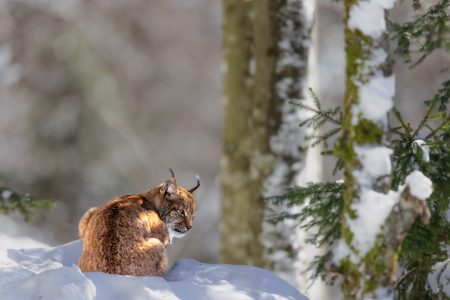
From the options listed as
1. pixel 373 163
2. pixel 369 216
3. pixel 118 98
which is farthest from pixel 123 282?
pixel 118 98

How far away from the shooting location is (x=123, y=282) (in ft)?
7.70

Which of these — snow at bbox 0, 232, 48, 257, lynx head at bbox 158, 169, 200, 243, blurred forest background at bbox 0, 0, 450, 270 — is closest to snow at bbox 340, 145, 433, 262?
lynx head at bbox 158, 169, 200, 243

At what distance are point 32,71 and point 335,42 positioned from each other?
11267mm

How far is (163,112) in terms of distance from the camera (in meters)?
16.4

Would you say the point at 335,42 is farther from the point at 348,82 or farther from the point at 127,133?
the point at 348,82

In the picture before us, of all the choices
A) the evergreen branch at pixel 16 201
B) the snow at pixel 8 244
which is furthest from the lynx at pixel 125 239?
the evergreen branch at pixel 16 201

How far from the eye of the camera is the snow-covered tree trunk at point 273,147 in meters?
4.62

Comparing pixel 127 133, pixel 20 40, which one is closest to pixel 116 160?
pixel 127 133

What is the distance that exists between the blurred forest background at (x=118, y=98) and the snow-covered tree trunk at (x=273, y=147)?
9330mm

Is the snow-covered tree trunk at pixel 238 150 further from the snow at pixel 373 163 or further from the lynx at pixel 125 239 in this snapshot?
the snow at pixel 373 163

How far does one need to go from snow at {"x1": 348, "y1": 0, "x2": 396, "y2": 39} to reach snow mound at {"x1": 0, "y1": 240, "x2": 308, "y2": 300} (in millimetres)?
1654

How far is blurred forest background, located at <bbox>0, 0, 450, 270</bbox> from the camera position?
1398 cm

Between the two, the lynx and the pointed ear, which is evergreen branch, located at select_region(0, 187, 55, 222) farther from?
the pointed ear

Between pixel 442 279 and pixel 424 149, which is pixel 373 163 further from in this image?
pixel 442 279
